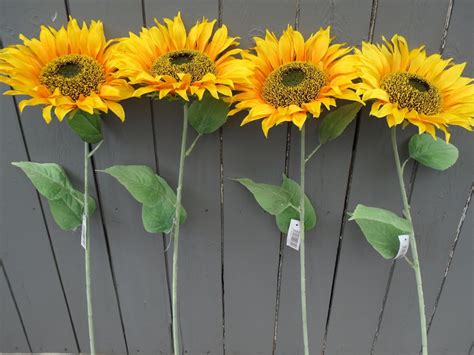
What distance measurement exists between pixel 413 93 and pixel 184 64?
40 centimetres

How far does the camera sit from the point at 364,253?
106cm

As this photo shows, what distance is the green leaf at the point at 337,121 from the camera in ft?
2.70

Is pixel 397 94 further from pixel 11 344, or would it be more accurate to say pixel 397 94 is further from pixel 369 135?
pixel 11 344

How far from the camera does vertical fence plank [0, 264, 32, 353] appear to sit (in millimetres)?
1166

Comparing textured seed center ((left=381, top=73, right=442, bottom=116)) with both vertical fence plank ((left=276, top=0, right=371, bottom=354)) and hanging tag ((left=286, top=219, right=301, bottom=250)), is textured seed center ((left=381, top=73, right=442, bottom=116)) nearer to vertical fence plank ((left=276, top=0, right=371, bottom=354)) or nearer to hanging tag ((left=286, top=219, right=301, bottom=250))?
vertical fence plank ((left=276, top=0, right=371, bottom=354))

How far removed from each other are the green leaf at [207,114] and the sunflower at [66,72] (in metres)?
0.14

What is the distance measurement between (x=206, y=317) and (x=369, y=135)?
2.19 feet

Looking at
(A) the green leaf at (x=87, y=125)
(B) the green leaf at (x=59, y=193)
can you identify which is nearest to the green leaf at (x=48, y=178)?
(B) the green leaf at (x=59, y=193)

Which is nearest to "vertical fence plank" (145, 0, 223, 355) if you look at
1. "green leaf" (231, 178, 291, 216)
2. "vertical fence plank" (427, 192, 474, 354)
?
"green leaf" (231, 178, 291, 216)

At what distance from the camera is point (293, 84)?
741 millimetres

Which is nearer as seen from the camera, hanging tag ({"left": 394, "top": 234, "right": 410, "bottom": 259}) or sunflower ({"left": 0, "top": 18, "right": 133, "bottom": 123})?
sunflower ({"left": 0, "top": 18, "right": 133, "bottom": 123})

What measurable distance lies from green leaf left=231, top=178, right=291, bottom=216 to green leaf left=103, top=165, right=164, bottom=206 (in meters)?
0.18

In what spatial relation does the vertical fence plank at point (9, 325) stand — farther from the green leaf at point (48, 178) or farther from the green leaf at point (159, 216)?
the green leaf at point (159, 216)

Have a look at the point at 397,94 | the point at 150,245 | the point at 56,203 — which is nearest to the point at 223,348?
the point at 150,245
